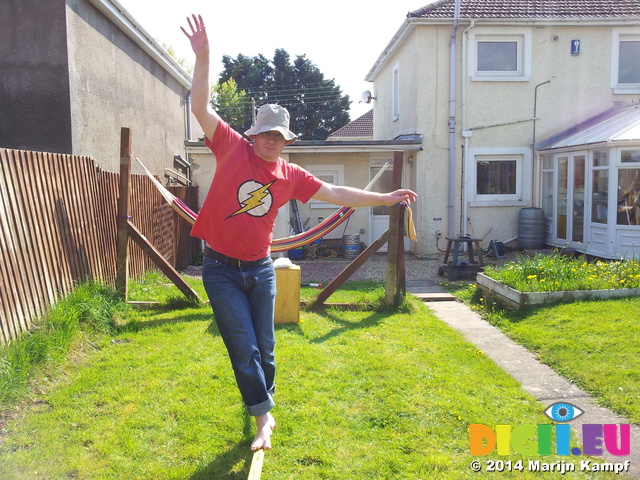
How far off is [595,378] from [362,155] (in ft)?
33.8

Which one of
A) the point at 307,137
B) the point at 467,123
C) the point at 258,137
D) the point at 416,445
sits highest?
the point at 307,137

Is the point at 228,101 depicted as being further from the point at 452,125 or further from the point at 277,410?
the point at 277,410

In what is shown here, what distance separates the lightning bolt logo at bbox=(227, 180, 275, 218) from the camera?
311cm

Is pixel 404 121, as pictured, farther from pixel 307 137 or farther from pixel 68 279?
pixel 307 137

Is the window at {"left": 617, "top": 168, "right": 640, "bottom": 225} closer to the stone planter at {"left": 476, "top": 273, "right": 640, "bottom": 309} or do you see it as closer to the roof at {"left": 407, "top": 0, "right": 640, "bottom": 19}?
the stone planter at {"left": 476, "top": 273, "right": 640, "bottom": 309}

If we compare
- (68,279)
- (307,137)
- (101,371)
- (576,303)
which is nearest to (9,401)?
(101,371)

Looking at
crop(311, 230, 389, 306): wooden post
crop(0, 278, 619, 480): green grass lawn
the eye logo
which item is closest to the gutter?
crop(311, 230, 389, 306): wooden post

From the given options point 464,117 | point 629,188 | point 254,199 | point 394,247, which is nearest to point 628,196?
point 629,188

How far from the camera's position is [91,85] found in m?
8.88

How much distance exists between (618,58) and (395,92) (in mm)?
5561

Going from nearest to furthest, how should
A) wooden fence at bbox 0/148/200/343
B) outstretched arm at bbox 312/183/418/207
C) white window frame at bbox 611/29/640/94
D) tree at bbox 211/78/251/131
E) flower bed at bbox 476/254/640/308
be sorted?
outstretched arm at bbox 312/183/418/207 < wooden fence at bbox 0/148/200/343 < flower bed at bbox 476/254/640/308 < white window frame at bbox 611/29/640/94 < tree at bbox 211/78/251/131

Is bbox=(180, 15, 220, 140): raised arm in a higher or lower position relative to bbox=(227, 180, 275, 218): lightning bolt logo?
higher

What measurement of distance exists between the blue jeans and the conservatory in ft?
29.4

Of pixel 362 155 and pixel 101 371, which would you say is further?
pixel 362 155
